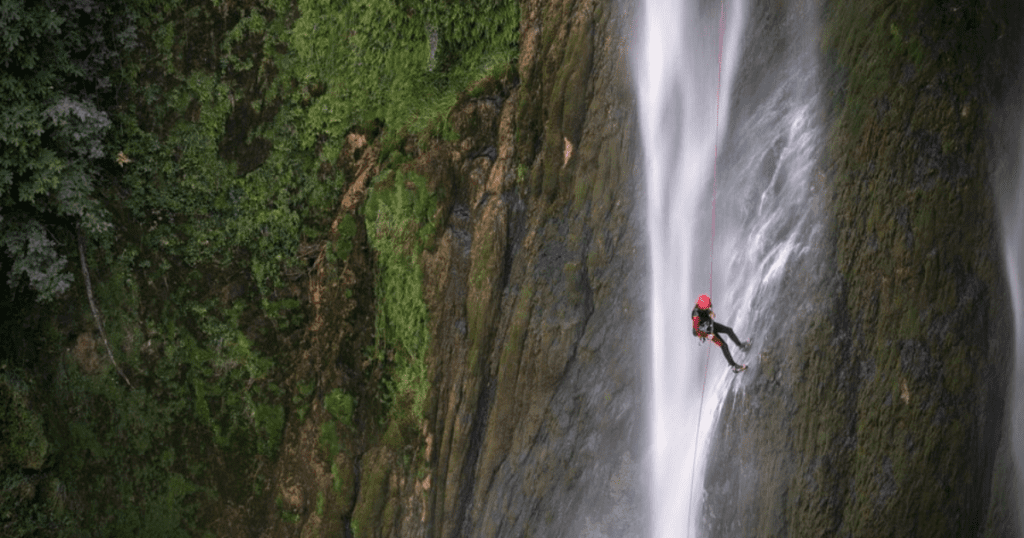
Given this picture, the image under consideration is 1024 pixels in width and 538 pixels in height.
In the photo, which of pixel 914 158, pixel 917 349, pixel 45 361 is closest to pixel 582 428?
pixel 917 349

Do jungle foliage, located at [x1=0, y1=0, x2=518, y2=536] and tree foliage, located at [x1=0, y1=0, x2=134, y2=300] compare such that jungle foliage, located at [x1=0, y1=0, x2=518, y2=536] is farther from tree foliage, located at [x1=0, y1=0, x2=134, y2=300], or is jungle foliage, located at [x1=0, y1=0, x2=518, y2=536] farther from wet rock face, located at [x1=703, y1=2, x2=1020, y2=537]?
wet rock face, located at [x1=703, y1=2, x2=1020, y2=537]

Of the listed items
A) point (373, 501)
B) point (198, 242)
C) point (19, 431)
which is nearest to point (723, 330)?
point (373, 501)

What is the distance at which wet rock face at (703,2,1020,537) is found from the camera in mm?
6523

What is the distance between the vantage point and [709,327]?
25.2ft

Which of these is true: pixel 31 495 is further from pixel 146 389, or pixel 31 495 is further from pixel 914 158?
pixel 914 158

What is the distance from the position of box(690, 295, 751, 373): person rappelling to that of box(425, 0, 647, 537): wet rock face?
1.57 meters

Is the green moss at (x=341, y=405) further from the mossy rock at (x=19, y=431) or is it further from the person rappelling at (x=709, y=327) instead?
the person rappelling at (x=709, y=327)

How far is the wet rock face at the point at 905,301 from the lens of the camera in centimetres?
652

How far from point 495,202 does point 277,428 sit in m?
5.24

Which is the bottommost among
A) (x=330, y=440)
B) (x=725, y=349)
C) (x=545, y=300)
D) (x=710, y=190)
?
(x=330, y=440)

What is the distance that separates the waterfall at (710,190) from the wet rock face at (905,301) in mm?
405

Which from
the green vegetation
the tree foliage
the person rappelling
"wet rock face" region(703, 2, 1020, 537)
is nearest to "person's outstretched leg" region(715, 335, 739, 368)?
the person rappelling

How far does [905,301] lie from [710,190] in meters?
2.67

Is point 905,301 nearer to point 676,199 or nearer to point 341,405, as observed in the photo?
point 676,199
